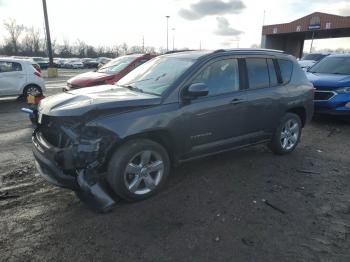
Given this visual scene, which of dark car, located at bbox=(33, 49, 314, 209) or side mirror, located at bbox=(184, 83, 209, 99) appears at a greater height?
side mirror, located at bbox=(184, 83, 209, 99)

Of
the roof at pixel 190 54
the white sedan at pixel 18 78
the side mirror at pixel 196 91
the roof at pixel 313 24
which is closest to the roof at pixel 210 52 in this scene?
the roof at pixel 190 54

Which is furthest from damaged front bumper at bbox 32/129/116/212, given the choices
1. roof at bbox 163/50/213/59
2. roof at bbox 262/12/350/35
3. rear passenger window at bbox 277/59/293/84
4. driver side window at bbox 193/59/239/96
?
roof at bbox 262/12/350/35

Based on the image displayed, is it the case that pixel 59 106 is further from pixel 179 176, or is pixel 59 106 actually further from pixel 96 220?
pixel 179 176

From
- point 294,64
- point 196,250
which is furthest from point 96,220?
point 294,64

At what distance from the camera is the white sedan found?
40.0 feet

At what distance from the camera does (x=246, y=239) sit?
3.52 metres

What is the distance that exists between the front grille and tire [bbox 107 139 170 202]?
19.3 ft

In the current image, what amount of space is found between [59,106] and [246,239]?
8.45ft

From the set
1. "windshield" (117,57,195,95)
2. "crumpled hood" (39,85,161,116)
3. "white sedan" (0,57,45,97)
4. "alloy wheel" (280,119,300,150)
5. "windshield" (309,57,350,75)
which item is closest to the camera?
"crumpled hood" (39,85,161,116)

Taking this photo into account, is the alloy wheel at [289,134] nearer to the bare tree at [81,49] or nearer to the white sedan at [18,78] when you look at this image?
the white sedan at [18,78]

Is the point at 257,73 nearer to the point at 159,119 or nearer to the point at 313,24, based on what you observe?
the point at 159,119

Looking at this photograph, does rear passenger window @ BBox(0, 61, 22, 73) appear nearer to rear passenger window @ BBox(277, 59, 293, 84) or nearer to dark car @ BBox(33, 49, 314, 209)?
dark car @ BBox(33, 49, 314, 209)

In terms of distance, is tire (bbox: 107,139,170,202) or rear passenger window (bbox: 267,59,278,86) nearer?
tire (bbox: 107,139,170,202)

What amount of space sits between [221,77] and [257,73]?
84 centimetres
